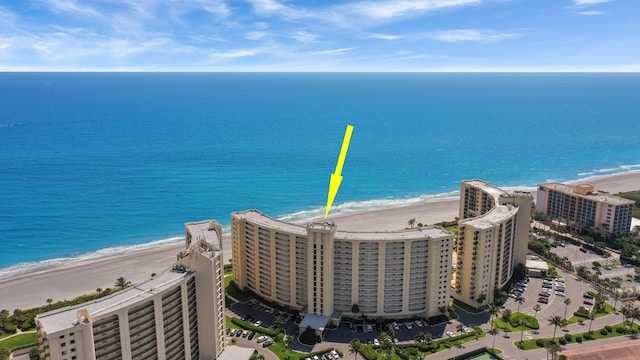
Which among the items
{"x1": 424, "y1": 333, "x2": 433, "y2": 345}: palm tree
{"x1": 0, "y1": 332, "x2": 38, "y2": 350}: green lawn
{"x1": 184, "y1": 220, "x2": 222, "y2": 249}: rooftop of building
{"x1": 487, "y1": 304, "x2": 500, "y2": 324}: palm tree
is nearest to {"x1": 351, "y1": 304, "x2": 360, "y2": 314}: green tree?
{"x1": 424, "y1": 333, "x2": 433, "y2": 345}: palm tree

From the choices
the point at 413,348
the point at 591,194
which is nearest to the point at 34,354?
the point at 413,348

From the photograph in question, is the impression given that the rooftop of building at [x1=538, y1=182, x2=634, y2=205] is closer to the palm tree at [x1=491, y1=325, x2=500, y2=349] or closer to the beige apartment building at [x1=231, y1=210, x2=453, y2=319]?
the palm tree at [x1=491, y1=325, x2=500, y2=349]

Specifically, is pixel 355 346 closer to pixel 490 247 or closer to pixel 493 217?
pixel 490 247

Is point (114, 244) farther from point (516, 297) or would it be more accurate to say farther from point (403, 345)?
point (516, 297)

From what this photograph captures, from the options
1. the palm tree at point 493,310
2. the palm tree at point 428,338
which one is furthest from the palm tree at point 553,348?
the palm tree at point 428,338

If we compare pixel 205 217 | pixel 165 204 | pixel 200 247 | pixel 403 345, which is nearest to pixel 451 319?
pixel 403 345
